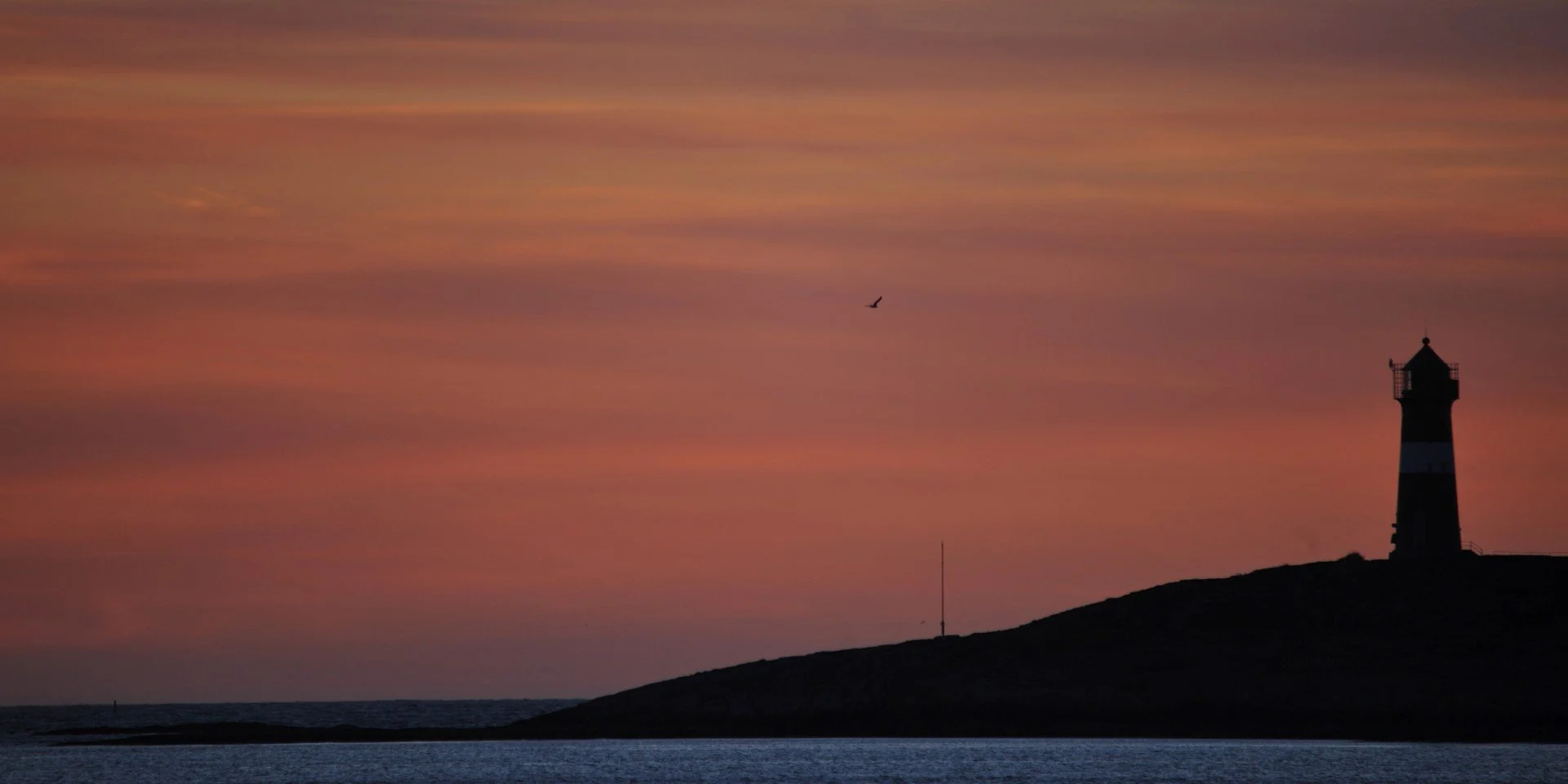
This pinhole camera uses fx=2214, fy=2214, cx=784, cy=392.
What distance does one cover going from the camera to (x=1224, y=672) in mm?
96375

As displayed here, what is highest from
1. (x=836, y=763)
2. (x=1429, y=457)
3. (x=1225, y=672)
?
(x=1429, y=457)

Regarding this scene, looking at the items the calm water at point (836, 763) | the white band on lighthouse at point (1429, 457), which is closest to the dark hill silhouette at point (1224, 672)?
the calm water at point (836, 763)

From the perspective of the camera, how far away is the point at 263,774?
94125mm

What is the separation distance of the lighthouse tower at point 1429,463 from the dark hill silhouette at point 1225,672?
142cm

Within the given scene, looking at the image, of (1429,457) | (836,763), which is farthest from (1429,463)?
(836,763)

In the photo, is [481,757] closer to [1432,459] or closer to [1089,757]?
[1089,757]

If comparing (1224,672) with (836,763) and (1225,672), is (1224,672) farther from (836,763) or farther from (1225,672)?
(836,763)

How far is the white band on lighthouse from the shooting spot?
332ft

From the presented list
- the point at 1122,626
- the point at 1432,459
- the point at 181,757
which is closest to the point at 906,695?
the point at 1122,626

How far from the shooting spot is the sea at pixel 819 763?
8444 centimetres

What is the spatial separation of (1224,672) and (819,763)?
714 inches

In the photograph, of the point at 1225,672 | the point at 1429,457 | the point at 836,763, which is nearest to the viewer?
the point at 836,763

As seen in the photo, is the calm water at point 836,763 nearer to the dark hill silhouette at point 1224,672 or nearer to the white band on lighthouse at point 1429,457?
the dark hill silhouette at point 1224,672

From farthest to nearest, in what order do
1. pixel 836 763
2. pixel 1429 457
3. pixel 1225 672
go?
pixel 1429 457 < pixel 1225 672 < pixel 836 763
